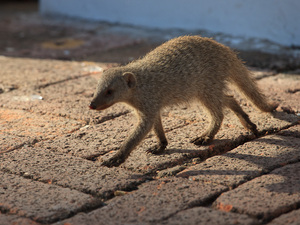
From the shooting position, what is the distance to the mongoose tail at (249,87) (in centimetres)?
441

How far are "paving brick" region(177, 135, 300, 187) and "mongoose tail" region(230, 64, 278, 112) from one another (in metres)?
0.56

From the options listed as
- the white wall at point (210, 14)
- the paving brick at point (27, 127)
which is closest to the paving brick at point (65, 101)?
the paving brick at point (27, 127)

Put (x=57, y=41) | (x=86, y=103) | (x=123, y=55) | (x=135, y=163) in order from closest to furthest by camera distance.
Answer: (x=135, y=163) < (x=86, y=103) < (x=123, y=55) < (x=57, y=41)

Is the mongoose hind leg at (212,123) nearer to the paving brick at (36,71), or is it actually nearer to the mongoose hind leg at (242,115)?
the mongoose hind leg at (242,115)

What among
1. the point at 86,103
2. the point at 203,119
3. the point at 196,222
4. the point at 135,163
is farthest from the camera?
the point at 86,103

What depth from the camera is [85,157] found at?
150 inches

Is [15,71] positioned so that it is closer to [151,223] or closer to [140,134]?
[140,134]

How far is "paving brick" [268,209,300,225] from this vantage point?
8.80 ft

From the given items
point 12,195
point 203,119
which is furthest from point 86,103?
point 12,195

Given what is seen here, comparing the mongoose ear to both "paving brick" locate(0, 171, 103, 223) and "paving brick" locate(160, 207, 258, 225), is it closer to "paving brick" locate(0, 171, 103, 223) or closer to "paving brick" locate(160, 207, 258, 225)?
"paving brick" locate(0, 171, 103, 223)

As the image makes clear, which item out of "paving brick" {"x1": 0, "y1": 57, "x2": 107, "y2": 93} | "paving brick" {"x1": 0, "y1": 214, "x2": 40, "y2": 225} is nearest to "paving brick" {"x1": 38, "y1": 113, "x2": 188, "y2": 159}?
"paving brick" {"x1": 0, "y1": 214, "x2": 40, "y2": 225}

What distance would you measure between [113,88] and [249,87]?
1360 mm

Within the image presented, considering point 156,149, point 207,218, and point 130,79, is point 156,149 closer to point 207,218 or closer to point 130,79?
point 130,79

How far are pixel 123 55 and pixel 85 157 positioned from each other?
10.8ft
